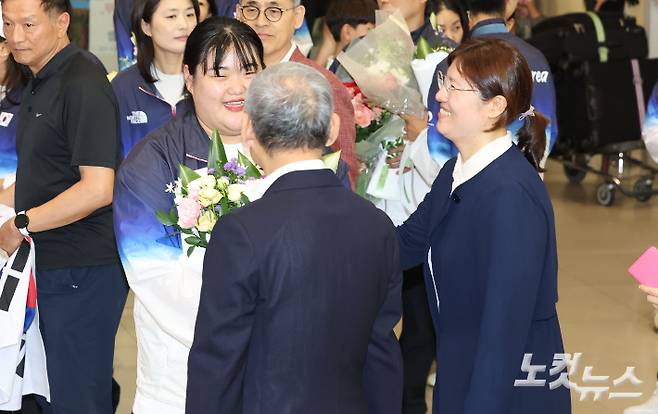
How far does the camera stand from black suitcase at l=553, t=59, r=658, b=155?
9070 mm

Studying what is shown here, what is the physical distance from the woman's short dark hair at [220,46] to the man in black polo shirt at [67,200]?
0.53m

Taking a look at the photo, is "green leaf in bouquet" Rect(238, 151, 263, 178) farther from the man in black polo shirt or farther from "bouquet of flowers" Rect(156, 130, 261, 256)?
the man in black polo shirt

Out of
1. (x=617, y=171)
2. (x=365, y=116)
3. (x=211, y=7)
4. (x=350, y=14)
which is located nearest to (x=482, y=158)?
(x=365, y=116)

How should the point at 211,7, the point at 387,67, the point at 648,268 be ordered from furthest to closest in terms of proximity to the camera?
the point at 211,7
the point at 387,67
the point at 648,268

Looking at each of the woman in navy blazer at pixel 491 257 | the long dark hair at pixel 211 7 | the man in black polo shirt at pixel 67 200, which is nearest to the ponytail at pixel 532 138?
the woman in navy blazer at pixel 491 257

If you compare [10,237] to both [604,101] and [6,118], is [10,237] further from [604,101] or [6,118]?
[604,101]

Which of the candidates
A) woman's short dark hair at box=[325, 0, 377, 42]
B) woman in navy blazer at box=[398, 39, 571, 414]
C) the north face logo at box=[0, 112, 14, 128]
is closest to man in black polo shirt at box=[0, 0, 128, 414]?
the north face logo at box=[0, 112, 14, 128]

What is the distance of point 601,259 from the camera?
7.48m

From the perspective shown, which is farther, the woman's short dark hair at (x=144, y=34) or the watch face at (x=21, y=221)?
the woman's short dark hair at (x=144, y=34)

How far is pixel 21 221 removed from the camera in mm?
3596

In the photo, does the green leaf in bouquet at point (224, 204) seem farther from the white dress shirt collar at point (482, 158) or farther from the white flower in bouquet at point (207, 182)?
the white dress shirt collar at point (482, 158)

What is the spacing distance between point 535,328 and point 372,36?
1.89 m

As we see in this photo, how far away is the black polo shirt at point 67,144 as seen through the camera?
11.7ft

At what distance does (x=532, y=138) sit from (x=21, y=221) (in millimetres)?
1588
